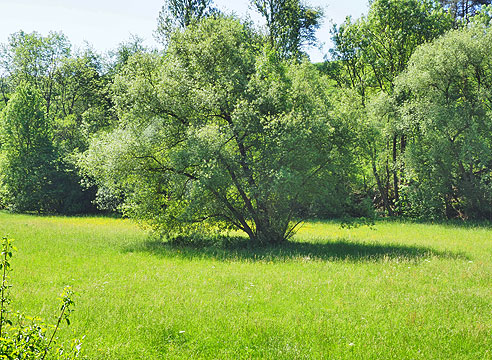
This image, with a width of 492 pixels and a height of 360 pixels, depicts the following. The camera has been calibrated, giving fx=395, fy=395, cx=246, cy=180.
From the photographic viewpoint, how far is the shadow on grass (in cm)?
1388

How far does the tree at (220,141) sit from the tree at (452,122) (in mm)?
12856

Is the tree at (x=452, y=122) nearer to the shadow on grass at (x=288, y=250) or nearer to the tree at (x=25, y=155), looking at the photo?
the shadow on grass at (x=288, y=250)

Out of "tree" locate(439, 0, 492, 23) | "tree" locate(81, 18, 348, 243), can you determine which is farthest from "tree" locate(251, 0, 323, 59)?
"tree" locate(81, 18, 348, 243)

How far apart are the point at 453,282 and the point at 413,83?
19.2m

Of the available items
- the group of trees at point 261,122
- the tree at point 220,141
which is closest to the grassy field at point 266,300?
the tree at point 220,141

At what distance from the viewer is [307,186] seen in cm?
1544

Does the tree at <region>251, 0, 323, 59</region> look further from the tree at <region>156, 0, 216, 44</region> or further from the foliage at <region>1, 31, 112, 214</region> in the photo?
the foliage at <region>1, 31, 112, 214</region>

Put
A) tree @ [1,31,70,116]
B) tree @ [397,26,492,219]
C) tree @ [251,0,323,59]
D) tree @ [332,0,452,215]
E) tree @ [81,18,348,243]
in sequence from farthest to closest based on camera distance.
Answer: tree @ [1,31,70,116], tree @ [251,0,323,59], tree @ [332,0,452,215], tree @ [397,26,492,219], tree @ [81,18,348,243]

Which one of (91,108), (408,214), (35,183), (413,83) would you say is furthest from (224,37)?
(91,108)

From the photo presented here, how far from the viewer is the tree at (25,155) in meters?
34.9

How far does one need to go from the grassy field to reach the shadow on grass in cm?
9

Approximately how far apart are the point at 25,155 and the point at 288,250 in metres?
29.4

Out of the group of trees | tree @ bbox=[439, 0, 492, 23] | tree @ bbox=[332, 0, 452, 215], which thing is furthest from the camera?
tree @ bbox=[439, 0, 492, 23]

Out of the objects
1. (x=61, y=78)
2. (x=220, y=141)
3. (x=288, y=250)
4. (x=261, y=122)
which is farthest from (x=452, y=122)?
(x=61, y=78)
